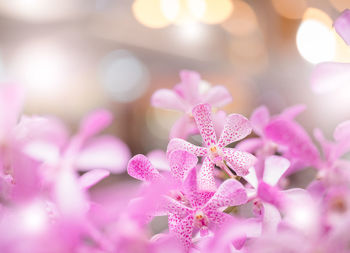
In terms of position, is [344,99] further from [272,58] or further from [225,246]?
[272,58]

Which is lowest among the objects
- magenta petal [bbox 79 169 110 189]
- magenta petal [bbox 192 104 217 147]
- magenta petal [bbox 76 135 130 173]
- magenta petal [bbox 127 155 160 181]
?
magenta petal [bbox 79 169 110 189]

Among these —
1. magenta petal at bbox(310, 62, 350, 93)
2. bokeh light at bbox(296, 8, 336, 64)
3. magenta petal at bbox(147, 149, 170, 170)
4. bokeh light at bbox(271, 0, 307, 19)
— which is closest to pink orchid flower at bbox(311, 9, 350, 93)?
magenta petal at bbox(310, 62, 350, 93)

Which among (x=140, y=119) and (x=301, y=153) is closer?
(x=301, y=153)

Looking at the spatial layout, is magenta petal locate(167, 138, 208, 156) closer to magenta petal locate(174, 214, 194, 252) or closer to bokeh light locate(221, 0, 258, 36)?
magenta petal locate(174, 214, 194, 252)

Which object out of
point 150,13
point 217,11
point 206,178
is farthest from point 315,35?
point 206,178

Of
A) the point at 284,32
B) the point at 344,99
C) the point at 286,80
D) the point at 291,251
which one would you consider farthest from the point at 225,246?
the point at 284,32

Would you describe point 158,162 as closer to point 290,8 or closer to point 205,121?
point 205,121
